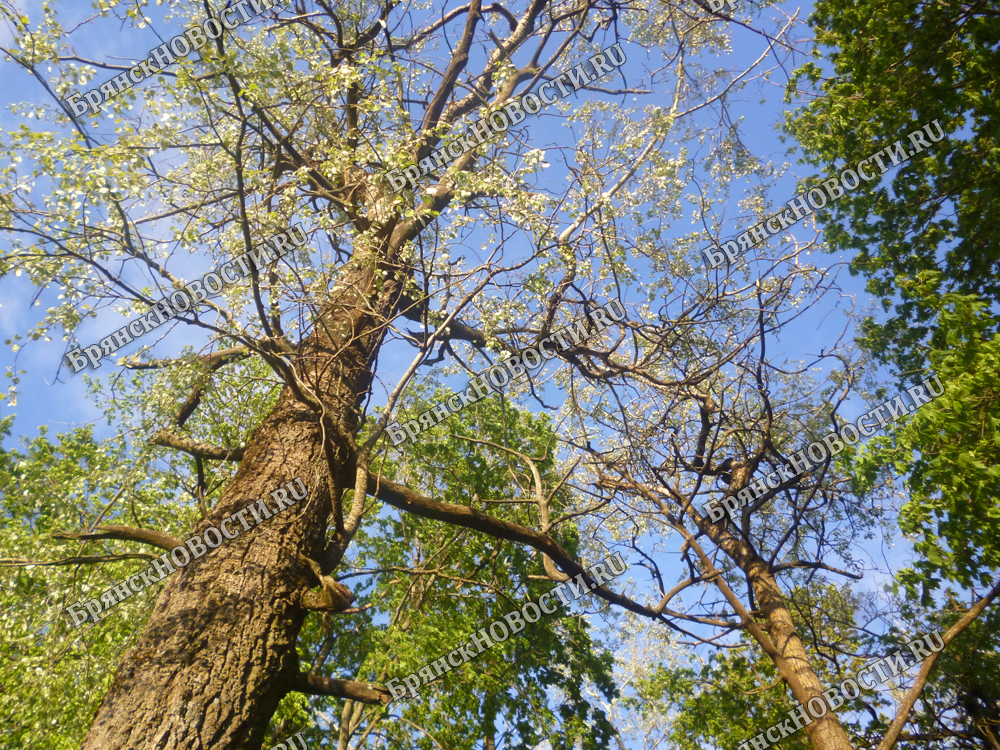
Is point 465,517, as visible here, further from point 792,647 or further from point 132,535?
point 792,647

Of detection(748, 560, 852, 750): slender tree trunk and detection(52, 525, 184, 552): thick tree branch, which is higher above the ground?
detection(52, 525, 184, 552): thick tree branch

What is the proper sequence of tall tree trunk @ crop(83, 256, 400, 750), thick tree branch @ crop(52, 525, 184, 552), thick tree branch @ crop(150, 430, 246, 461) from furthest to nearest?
1. thick tree branch @ crop(150, 430, 246, 461)
2. thick tree branch @ crop(52, 525, 184, 552)
3. tall tree trunk @ crop(83, 256, 400, 750)

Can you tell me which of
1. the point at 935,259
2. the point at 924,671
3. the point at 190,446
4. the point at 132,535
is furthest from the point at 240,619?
the point at 935,259

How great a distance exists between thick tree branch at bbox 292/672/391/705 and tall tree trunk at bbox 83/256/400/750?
0.12 metres

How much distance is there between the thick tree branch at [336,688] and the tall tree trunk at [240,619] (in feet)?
0.39

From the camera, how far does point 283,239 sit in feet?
17.9

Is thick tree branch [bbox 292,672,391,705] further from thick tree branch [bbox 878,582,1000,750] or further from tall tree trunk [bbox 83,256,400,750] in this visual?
thick tree branch [bbox 878,582,1000,750]

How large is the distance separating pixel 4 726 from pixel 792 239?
9.61m

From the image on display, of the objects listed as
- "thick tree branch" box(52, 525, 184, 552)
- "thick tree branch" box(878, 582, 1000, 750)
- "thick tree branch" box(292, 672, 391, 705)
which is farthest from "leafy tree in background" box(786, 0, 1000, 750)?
"thick tree branch" box(52, 525, 184, 552)

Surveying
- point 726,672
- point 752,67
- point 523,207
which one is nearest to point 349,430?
point 523,207

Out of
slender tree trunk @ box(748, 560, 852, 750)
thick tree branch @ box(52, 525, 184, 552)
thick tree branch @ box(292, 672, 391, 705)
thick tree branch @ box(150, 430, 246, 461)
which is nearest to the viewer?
thick tree branch @ box(292, 672, 391, 705)

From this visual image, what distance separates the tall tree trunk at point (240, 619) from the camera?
2900 mm

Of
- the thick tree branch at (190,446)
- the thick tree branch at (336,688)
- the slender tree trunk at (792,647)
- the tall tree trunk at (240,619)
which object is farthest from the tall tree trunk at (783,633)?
the thick tree branch at (190,446)

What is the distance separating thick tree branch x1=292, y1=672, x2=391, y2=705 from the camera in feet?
11.7
